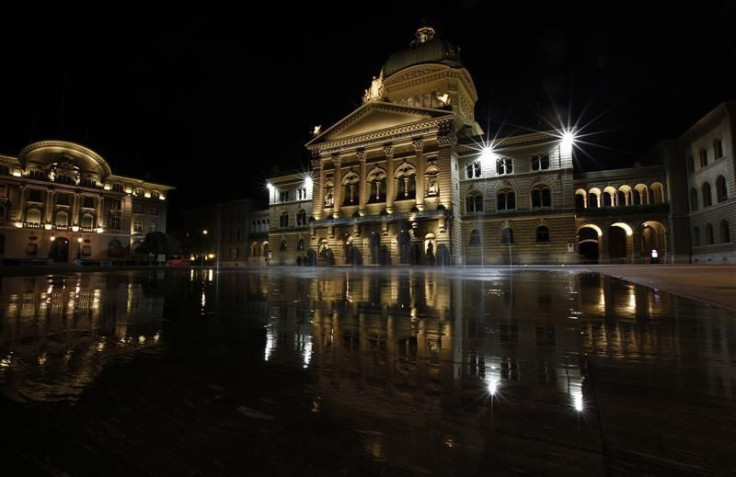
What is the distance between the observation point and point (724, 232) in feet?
104

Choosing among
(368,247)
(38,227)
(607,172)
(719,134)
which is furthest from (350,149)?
(38,227)

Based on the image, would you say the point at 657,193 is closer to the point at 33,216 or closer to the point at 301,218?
the point at 301,218

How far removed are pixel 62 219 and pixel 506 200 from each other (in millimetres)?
58547

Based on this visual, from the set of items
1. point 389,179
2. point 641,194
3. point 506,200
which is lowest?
point 506,200

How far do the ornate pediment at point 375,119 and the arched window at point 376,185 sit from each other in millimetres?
4556

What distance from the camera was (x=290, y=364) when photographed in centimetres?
253

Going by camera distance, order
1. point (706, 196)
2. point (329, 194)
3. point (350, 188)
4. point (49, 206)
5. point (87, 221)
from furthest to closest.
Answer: point (87, 221) → point (49, 206) → point (329, 194) → point (350, 188) → point (706, 196)

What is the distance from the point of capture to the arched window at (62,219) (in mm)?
53531

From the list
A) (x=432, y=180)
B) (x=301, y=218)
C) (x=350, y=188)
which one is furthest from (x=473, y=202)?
(x=301, y=218)

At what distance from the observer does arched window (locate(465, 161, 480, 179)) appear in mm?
41375

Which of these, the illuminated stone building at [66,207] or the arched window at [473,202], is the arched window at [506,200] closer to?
the arched window at [473,202]

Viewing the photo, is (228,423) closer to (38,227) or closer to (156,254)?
(156,254)

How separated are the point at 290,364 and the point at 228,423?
3.01 feet

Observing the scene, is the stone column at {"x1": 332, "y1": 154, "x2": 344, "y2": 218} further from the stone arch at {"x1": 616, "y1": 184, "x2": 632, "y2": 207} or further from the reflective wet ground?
the reflective wet ground
